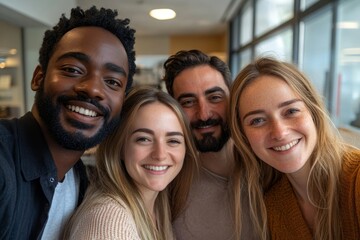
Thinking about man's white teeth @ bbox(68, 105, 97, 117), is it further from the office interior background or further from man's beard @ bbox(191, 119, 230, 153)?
the office interior background

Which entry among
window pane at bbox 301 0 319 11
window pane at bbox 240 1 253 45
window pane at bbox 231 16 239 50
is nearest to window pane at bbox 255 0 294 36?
window pane at bbox 301 0 319 11

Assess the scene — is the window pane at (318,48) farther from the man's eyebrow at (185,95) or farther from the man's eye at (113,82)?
the man's eye at (113,82)

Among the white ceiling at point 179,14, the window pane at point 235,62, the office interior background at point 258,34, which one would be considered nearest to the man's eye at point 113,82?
the office interior background at point 258,34

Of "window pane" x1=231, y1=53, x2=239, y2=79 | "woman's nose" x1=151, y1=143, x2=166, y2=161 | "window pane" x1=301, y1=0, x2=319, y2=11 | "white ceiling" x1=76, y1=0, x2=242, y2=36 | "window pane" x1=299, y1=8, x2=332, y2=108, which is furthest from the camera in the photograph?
"window pane" x1=231, y1=53, x2=239, y2=79

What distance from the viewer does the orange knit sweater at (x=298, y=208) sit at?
Answer: 112cm

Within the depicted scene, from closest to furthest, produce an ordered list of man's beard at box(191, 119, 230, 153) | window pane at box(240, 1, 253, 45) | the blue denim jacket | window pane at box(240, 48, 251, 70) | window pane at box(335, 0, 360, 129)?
the blue denim jacket < man's beard at box(191, 119, 230, 153) < window pane at box(335, 0, 360, 129) < window pane at box(240, 1, 253, 45) < window pane at box(240, 48, 251, 70)

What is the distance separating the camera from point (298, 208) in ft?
4.35

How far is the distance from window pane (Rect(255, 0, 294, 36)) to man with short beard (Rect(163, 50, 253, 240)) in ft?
6.65

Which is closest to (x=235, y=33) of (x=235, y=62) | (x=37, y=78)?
(x=235, y=62)

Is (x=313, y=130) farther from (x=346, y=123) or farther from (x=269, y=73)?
(x=346, y=123)

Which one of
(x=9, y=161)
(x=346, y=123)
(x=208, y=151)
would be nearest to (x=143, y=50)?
(x=346, y=123)

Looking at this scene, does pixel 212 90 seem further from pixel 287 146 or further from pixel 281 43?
pixel 281 43

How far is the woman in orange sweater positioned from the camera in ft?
3.90

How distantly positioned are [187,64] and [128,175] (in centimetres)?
66
